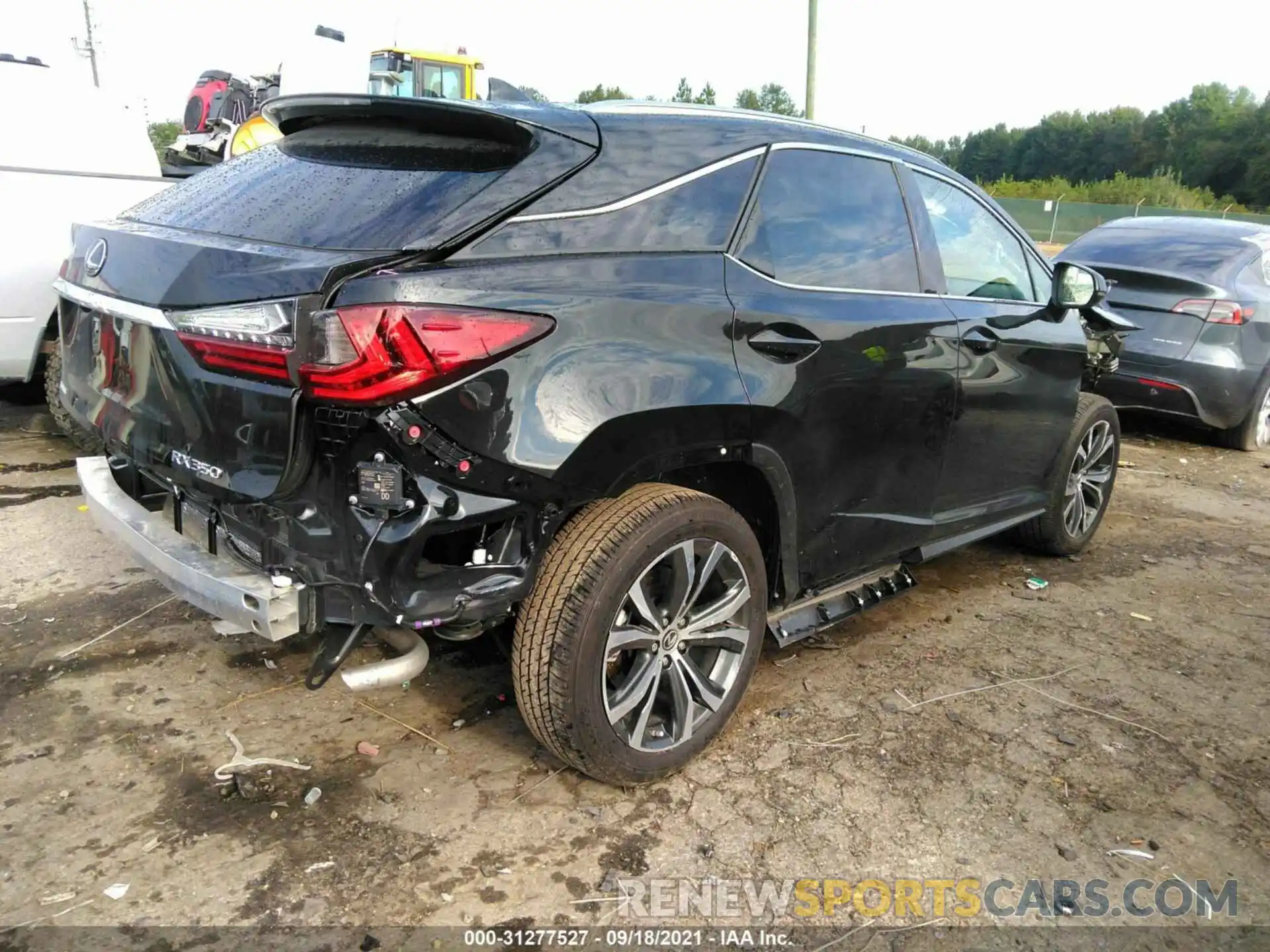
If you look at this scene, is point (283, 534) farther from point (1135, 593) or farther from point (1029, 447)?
point (1135, 593)

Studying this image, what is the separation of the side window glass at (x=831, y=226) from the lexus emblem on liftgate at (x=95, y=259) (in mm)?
1828

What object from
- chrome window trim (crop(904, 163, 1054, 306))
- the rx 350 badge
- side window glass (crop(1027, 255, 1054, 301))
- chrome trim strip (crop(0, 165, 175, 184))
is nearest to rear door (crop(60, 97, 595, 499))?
the rx 350 badge

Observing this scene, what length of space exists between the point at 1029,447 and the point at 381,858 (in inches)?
122

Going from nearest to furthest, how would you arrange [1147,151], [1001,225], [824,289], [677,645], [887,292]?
[677,645], [824,289], [887,292], [1001,225], [1147,151]

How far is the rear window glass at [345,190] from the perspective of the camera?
7.73 feet

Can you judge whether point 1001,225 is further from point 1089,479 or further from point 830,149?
point 1089,479

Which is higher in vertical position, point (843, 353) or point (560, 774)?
point (843, 353)

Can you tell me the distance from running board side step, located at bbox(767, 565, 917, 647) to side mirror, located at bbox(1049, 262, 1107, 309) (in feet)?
4.22

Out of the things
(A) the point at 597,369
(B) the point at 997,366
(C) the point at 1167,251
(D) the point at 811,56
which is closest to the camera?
(A) the point at 597,369

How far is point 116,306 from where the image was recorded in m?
2.60

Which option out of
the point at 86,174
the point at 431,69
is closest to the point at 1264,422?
the point at 86,174

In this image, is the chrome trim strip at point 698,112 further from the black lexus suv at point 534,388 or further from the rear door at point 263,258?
the rear door at point 263,258

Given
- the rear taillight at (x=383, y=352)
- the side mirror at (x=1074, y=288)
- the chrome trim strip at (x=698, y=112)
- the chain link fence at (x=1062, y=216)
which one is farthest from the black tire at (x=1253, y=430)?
the chain link fence at (x=1062, y=216)

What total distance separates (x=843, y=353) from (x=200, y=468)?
73.2 inches
